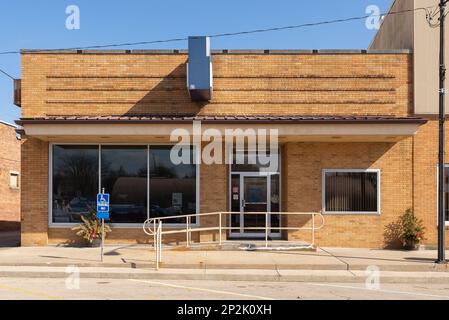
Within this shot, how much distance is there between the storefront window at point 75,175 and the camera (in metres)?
17.2

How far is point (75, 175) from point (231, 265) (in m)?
7.03

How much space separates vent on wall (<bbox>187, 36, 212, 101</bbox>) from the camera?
16.0 meters

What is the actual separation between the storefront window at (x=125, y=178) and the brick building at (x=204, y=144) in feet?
0.11

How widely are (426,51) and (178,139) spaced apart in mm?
8614

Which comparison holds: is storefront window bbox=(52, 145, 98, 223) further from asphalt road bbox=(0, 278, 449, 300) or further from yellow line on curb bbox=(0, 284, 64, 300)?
yellow line on curb bbox=(0, 284, 64, 300)

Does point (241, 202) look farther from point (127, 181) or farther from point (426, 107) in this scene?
point (426, 107)

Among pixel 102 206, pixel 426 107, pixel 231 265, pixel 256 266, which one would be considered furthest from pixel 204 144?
pixel 426 107

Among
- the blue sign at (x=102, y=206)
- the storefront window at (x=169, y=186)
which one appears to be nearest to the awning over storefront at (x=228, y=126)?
the storefront window at (x=169, y=186)

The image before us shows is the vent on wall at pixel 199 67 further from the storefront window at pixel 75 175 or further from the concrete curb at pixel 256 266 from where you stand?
the concrete curb at pixel 256 266

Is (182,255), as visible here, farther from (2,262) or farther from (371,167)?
(371,167)

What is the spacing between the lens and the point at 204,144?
17.0 metres

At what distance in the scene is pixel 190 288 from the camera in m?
10.8
